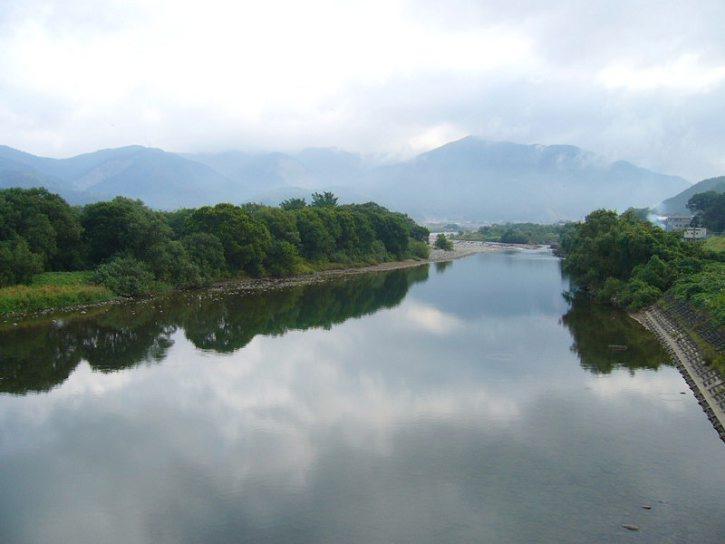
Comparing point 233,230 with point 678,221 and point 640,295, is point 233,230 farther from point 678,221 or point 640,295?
point 678,221

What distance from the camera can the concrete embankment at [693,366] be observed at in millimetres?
16078

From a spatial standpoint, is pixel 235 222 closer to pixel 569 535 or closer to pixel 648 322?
pixel 648 322

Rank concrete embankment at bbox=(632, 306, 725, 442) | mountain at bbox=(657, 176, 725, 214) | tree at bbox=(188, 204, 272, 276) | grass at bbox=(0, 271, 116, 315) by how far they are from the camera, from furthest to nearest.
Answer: mountain at bbox=(657, 176, 725, 214), tree at bbox=(188, 204, 272, 276), grass at bbox=(0, 271, 116, 315), concrete embankment at bbox=(632, 306, 725, 442)

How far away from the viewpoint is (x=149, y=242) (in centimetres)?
3950

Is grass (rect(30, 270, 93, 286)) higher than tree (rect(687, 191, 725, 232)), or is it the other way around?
tree (rect(687, 191, 725, 232))

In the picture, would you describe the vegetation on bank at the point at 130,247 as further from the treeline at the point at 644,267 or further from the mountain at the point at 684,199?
the mountain at the point at 684,199

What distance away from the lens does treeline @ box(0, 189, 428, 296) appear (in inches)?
1284

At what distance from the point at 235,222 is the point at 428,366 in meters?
29.0

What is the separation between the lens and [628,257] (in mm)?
38719

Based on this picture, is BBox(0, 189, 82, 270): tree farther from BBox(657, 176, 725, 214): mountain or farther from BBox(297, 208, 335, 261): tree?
BBox(657, 176, 725, 214): mountain

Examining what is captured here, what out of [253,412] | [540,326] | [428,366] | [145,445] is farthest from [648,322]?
[145,445]

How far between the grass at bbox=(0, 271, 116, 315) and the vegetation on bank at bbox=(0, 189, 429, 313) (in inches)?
2.1

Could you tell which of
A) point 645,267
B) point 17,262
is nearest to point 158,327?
point 17,262

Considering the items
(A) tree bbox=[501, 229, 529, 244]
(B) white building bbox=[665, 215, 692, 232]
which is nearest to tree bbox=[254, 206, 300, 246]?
(B) white building bbox=[665, 215, 692, 232]
